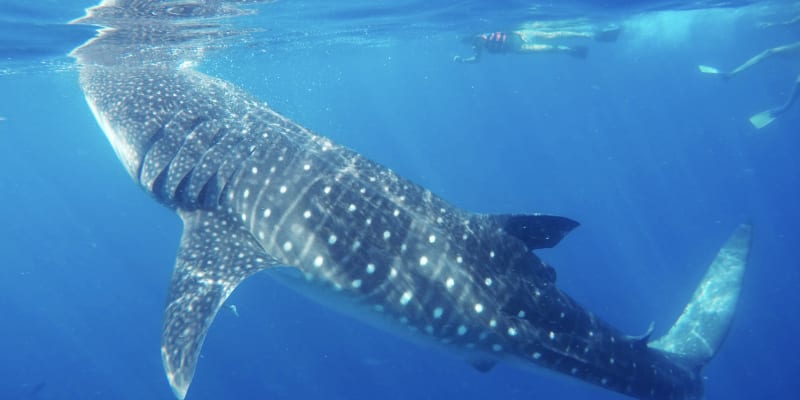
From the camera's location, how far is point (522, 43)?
70.7 ft

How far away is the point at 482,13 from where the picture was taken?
1836 centimetres

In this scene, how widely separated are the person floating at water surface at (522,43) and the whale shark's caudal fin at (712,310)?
522 inches

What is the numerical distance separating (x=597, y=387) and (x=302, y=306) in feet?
44.3

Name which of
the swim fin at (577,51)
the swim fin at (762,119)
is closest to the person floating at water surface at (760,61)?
the swim fin at (762,119)

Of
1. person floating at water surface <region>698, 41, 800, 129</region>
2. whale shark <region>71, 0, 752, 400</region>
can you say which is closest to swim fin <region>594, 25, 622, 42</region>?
person floating at water surface <region>698, 41, 800, 129</region>

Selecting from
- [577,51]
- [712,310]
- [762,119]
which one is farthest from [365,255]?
[577,51]

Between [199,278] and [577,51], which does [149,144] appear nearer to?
[199,278]

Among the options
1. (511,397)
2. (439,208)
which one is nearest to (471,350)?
(439,208)

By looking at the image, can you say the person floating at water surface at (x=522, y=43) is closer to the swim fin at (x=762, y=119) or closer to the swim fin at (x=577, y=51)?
the swim fin at (x=577, y=51)

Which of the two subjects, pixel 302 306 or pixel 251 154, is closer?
pixel 251 154

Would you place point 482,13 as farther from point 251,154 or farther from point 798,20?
point 798,20

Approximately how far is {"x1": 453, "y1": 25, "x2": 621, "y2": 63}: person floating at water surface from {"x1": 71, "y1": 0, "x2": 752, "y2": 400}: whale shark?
15.2 metres

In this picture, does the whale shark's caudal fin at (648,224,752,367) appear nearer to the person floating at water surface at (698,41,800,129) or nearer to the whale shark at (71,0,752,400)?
the whale shark at (71,0,752,400)

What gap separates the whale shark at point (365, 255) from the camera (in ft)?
16.5
